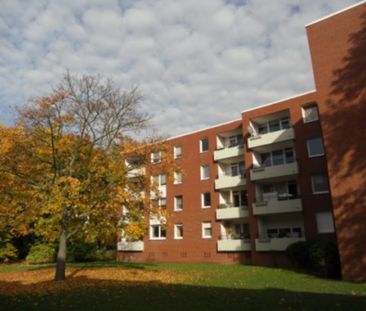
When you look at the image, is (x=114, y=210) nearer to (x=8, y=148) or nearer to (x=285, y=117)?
(x=8, y=148)

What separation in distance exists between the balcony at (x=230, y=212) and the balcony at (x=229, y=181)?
1.98 m

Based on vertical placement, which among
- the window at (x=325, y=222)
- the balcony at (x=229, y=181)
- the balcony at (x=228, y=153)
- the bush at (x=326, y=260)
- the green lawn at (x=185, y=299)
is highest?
the balcony at (x=228, y=153)

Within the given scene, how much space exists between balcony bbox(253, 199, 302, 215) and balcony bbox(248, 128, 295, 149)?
5.27 metres

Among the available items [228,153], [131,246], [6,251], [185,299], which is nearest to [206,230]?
[228,153]

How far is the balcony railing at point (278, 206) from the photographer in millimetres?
31438

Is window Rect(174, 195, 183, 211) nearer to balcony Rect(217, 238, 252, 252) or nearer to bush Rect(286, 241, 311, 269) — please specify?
balcony Rect(217, 238, 252, 252)

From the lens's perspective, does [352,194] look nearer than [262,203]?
Yes

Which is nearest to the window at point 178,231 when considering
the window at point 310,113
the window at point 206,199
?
the window at point 206,199

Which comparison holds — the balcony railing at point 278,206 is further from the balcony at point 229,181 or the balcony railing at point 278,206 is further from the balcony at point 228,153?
the balcony at point 228,153

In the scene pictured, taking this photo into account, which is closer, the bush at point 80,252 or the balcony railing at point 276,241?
the balcony railing at point 276,241

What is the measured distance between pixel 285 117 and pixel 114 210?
793 inches

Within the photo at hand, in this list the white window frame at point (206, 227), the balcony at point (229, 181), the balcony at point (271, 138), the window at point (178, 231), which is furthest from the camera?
the window at point (178, 231)

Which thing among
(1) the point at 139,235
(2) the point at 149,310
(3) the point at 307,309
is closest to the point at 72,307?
(2) the point at 149,310

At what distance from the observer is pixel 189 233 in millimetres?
39719
